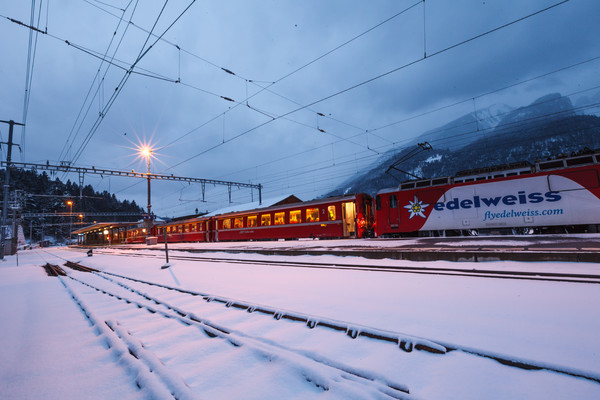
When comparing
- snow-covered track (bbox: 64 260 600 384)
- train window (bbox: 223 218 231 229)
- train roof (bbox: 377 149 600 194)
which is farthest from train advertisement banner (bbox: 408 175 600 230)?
train window (bbox: 223 218 231 229)

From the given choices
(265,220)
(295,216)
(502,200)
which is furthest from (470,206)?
(265,220)

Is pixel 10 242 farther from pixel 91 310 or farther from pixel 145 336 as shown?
pixel 145 336

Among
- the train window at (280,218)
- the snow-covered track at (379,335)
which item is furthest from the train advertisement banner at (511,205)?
the snow-covered track at (379,335)

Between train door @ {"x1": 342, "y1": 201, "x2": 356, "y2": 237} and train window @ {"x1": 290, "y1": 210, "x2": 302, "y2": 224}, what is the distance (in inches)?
141

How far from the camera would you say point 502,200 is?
42.2ft

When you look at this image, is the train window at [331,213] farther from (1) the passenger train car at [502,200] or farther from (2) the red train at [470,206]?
(1) the passenger train car at [502,200]

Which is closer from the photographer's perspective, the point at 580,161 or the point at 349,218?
the point at 580,161

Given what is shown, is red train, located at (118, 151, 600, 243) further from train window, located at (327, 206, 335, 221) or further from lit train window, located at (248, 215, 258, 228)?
lit train window, located at (248, 215, 258, 228)

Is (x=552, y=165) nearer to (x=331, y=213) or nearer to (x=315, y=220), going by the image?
(x=331, y=213)

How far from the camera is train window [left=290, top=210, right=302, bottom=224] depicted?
20202 mm

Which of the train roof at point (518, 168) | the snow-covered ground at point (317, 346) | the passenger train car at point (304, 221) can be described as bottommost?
the snow-covered ground at point (317, 346)

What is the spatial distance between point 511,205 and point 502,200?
41 cm

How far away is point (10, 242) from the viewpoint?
2962 centimetres

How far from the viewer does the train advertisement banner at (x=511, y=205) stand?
11.4m
